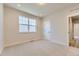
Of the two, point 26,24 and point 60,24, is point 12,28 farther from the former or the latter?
point 60,24

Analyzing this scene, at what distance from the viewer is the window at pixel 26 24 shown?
18.7 feet

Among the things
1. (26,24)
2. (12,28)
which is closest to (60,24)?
(26,24)

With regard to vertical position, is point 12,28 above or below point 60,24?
below

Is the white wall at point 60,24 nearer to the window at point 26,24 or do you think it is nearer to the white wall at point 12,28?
the window at point 26,24

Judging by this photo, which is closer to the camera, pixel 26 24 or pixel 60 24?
pixel 60 24

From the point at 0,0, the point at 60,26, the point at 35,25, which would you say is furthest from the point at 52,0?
the point at 35,25

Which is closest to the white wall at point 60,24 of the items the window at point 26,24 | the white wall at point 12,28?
the window at point 26,24

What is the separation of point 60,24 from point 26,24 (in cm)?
269

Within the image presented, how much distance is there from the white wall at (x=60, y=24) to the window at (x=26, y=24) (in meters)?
1.66

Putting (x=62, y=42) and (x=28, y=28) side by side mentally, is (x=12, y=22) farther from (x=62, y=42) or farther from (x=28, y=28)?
(x=62, y=42)

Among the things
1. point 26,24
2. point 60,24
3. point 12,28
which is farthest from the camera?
point 26,24

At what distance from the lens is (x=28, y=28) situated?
253 inches

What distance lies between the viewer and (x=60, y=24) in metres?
A: 5.36

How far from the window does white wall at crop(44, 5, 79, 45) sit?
1659 millimetres
